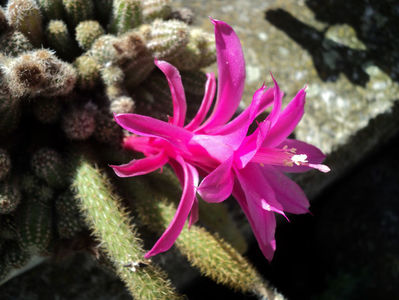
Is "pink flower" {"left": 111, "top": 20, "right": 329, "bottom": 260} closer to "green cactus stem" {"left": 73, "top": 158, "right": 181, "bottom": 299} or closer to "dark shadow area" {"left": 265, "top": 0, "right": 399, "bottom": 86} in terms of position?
"green cactus stem" {"left": 73, "top": 158, "right": 181, "bottom": 299}

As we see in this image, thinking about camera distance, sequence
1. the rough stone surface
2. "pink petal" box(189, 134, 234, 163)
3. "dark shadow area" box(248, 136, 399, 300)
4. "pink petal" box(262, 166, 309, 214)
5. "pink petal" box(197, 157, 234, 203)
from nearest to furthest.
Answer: "pink petal" box(197, 157, 234, 203)
"pink petal" box(189, 134, 234, 163)
"pink petal" box(262, 166, 309, 214)
the rough stone surface
"dark shadow area" box(248, 136, 399, 300)

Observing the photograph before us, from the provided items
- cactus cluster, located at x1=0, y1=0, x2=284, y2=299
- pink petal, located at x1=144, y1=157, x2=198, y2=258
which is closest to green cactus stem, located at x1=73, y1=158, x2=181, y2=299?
cactus cluster, located at x1=0, y1=0, x2=284, y2=299

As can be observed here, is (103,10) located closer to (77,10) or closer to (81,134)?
(77,10)

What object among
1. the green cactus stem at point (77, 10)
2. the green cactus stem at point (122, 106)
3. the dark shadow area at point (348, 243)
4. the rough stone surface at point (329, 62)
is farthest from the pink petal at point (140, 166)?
the dark shadow area at point (348, 243)

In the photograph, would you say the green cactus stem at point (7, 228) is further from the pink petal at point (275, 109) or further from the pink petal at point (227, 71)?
the pink petal at point (275, 109)

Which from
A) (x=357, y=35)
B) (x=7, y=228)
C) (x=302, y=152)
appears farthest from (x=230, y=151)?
(x=357, y=35)
